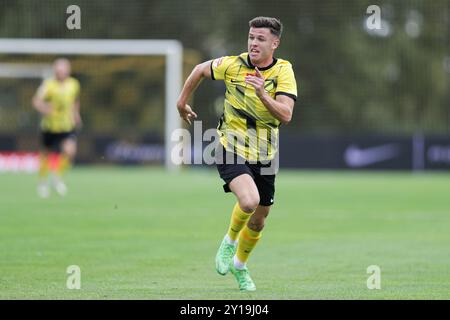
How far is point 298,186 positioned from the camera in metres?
24.4

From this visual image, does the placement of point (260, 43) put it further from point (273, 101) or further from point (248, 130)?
point (248, 130)

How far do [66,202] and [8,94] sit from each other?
1713cm

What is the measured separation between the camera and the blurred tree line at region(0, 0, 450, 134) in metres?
36.9

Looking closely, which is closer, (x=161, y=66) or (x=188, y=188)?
(x=188, y=188)

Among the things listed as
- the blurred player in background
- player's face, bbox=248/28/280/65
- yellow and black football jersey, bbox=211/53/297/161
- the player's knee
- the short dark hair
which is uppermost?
the short dark hair

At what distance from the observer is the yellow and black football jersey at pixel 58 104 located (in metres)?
22.3

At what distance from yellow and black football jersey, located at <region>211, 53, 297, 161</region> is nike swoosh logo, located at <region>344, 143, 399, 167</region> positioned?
23.0 metres

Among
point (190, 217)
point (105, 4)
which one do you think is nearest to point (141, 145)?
point (105, 4)

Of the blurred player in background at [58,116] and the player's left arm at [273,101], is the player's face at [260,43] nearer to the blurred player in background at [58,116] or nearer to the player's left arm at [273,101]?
the player's left arm at [273,101]

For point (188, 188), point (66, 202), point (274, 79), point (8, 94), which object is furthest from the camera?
point (8, 94)

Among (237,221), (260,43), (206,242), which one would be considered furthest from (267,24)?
(206,242)

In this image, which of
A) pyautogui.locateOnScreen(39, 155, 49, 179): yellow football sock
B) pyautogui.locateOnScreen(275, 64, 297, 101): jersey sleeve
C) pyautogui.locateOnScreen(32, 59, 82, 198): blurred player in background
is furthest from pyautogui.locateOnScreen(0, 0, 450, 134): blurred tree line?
pyautogui.locateOnScreen(275, 64, 297, 101): jersey sleeve

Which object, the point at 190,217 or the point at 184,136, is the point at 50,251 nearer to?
the point at 190,217

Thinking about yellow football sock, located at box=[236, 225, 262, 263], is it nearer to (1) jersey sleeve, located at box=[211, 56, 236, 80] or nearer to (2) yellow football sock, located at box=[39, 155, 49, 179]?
(1) jersey sleeve, located at box=[211, 56, 236, 80]
